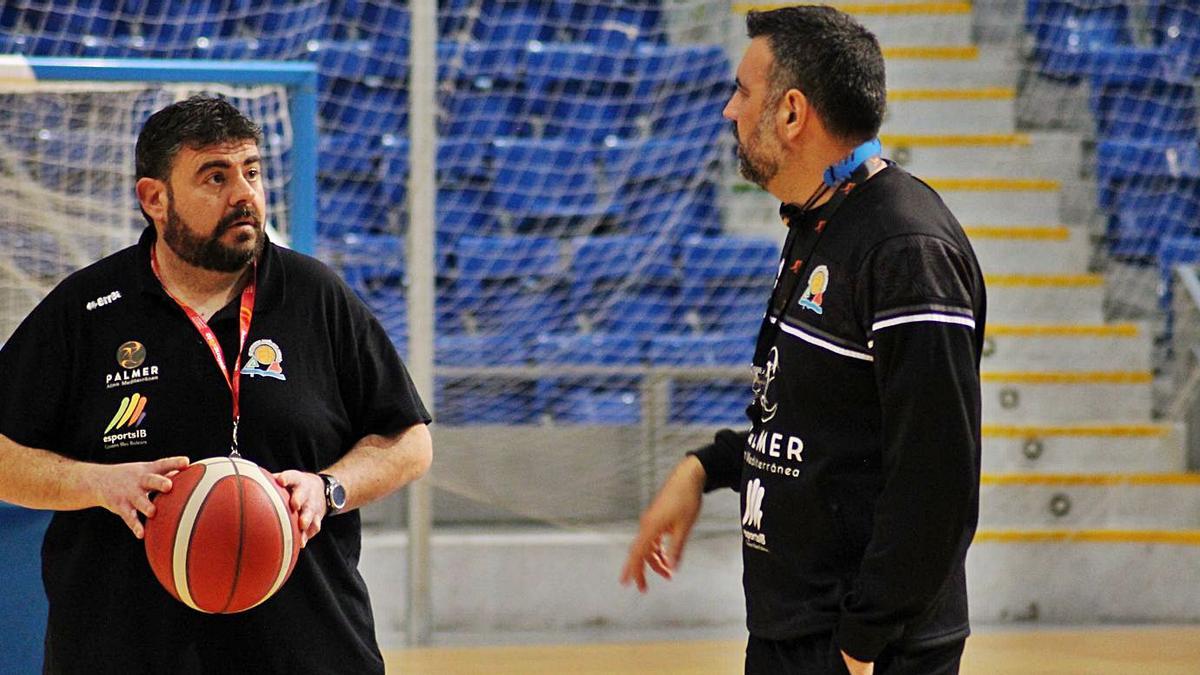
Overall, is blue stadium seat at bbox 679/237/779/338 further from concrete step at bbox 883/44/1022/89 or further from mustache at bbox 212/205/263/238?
mustache at bbox 212/205/263/238

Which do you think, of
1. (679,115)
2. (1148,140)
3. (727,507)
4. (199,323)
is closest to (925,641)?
(199,323)

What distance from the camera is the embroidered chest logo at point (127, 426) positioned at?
2.44 metres

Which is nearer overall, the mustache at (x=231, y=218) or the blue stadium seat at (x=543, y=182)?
the mustache at (x=231, y=218)

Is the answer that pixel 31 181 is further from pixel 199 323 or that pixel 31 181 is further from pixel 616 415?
pixel 616 415

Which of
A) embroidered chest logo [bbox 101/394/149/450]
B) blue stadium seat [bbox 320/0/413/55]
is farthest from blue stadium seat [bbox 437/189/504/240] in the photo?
embroidered chest logo [bbox 101/394/149/450]

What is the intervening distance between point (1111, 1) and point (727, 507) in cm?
392

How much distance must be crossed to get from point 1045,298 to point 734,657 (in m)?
2.93

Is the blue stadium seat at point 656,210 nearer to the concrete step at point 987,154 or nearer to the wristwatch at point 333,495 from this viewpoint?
the concrete step at point 987,154

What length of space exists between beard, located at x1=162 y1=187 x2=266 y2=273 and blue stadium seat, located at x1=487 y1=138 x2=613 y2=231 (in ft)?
16.1

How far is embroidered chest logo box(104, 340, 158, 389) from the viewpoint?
2.46 metres

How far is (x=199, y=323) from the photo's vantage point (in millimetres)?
2494

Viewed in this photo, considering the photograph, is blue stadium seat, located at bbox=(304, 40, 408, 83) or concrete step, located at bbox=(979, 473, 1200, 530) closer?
concrete step, located at bbox=(979, 473, 1200, 530)

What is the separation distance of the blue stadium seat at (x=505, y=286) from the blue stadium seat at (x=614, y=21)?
1.26 metres

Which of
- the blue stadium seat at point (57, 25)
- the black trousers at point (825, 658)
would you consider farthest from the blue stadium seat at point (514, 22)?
the black trousers at point (825, 658)
